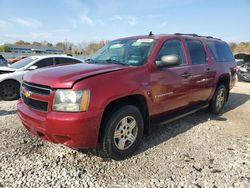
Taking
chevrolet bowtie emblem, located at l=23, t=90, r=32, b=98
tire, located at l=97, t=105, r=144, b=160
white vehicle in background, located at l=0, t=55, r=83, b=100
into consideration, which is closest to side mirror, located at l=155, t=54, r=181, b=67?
tire, located at l=97, t=105, r=144, b=160

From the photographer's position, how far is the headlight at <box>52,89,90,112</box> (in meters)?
3.19

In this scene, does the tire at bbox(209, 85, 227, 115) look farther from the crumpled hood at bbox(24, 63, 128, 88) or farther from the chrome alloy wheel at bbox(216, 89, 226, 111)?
the crumpled hood at bbox(24, 63, 128, 88)

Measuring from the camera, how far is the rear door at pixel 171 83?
4172 mm

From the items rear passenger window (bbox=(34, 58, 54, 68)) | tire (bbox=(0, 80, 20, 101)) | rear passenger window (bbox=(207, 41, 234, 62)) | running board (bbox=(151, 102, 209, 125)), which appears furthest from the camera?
rear passenger window (bbox=(34, 58, 54, 68))

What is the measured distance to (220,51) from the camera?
6.61 meters

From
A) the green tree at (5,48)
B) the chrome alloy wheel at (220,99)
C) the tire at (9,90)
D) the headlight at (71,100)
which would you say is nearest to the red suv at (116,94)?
the headlight at (71,100)

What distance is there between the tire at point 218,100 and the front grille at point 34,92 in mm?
4334

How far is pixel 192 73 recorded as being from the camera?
506 cm

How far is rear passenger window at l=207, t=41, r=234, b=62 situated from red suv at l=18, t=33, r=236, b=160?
35.0 inches

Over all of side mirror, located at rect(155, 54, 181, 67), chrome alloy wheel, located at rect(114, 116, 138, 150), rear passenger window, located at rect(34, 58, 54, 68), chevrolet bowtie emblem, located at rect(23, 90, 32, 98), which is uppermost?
side mirror, located at rect(155, 54, 181, 67)

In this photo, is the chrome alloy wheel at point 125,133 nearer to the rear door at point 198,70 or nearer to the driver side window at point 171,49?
the driver side window at point 171,49

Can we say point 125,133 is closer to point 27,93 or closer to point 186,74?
point 27,93

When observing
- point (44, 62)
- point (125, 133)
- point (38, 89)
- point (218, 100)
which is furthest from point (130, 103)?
point (44, 62)

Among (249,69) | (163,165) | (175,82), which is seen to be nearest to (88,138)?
(163,165)
